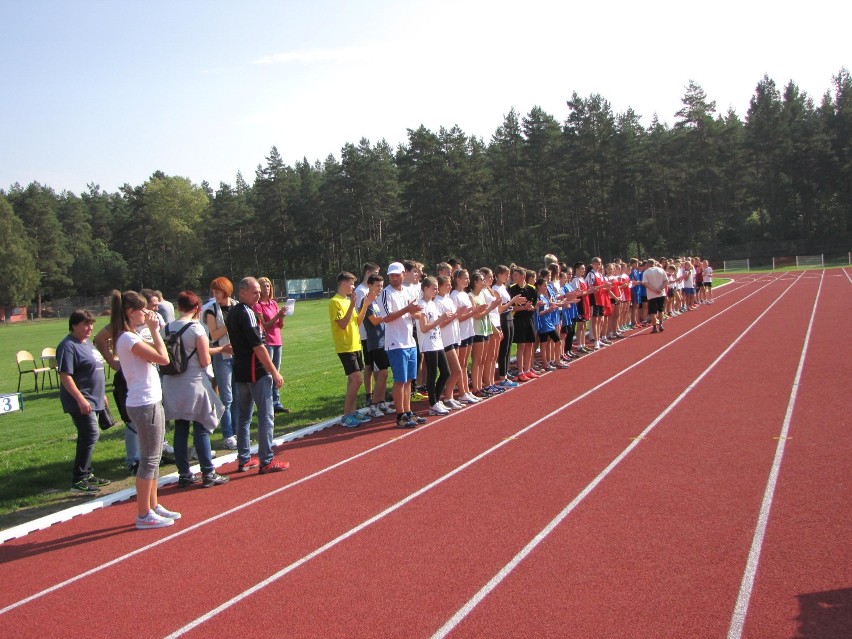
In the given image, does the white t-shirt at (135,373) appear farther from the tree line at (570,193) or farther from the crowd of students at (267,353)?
the tree line at (570,193)

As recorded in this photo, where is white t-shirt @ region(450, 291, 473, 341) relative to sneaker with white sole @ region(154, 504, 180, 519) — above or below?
above

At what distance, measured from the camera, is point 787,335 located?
49.6 feet

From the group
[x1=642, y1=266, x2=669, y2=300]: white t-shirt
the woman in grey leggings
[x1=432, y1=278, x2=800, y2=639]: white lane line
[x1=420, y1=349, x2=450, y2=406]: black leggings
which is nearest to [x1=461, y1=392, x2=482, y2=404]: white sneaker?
[x1=420, y1=349, x2=450, y2=406]: black leggings

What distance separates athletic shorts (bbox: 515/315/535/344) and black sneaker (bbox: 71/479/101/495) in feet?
22.4

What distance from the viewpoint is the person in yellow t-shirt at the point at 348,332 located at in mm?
8727

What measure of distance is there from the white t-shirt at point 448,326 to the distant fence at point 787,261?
53.4 m

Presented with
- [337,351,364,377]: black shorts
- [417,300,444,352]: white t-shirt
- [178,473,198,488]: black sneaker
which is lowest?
[178,473,198,488]: black sneaker

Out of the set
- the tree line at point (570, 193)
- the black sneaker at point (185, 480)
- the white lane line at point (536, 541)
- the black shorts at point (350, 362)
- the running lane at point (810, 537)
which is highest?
the tree line at point (570, 193)

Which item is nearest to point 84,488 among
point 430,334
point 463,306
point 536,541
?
point 430,334

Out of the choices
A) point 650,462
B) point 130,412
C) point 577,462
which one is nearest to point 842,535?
point 650,462

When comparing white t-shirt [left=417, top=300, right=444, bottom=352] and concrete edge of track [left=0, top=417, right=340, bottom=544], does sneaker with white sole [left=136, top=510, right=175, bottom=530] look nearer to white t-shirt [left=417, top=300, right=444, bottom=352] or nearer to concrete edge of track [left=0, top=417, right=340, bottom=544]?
concrete edge of track [left=0, top=417, right=340, bottom=544]

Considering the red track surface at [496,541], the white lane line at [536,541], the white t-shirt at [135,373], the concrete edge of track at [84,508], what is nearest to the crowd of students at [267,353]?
the white t-shirt at [135,373]

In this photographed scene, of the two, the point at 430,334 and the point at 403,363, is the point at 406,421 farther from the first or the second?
the point at 430,334

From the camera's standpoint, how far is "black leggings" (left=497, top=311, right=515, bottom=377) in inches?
449
